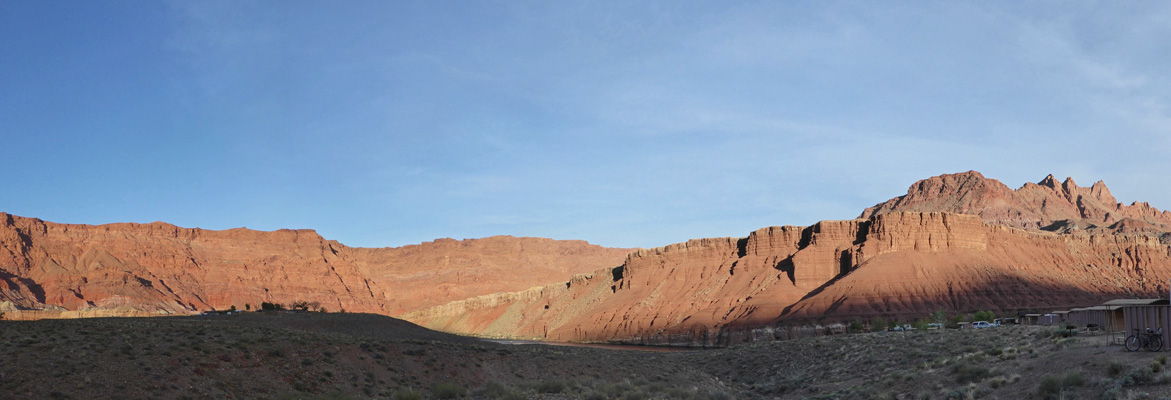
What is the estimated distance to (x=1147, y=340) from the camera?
78.4 ft

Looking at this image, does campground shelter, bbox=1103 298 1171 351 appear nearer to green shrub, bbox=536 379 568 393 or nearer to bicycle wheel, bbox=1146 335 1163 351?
bicycle wheel, bbox=1146 335 1163 351

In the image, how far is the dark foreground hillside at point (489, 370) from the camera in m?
22.5

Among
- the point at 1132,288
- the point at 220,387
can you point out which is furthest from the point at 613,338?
the point at 220,387

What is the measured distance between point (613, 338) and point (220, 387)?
91.2 metres

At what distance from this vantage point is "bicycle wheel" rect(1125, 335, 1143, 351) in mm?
24250

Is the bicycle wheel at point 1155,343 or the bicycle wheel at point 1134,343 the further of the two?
the bicycle wheel at point 1134,343

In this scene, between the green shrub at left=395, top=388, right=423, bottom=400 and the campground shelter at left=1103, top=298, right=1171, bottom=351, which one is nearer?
the campground shelter at left=1103, top=298, right=1171, bottom=351

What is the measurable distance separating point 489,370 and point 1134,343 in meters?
23.6

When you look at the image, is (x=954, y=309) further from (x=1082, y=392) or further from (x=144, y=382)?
(x=144, y=382)

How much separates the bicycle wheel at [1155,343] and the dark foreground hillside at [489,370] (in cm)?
55

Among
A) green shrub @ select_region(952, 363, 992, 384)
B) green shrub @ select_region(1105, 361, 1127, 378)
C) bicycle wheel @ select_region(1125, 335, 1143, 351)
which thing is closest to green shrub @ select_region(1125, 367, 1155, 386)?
green shrub @ select_region(1105, 361, 1127, 378)

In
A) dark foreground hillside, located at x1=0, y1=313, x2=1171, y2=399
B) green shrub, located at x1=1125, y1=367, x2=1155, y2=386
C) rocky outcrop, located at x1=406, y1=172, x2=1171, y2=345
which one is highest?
rocky outcrop, located at x1=406, y1=172, x2=1171, y2=345

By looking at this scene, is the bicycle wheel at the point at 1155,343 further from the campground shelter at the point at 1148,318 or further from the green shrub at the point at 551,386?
the green shrub at the point at 551,386

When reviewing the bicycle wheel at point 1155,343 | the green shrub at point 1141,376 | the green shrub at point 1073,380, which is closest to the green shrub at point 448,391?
the green shrub at point 1073,380
